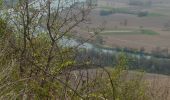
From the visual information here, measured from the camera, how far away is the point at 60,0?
19.2 ft

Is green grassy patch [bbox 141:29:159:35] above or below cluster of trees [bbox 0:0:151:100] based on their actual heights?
below

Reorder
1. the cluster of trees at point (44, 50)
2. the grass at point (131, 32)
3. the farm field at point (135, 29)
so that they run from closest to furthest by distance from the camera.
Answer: the cluster of trees at point (44, 50)
the farm field at point (135, 29)
the grass at point (131, 32)

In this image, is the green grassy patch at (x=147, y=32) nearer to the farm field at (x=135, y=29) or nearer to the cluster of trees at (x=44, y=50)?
the farm field at (x=135, y=29)

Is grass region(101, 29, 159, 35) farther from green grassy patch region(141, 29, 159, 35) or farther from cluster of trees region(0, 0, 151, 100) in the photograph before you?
cluster of trees region(0, 0, 151, 100)

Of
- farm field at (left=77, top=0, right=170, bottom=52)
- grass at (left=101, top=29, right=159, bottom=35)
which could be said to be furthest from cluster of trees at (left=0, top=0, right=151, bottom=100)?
grass at (left=101, top=29, right=159, bottom=35)

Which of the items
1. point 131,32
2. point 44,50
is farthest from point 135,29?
point 44,50

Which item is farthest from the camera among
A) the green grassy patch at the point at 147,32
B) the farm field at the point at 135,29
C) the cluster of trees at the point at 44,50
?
the green grassy patch at the point at 147,32

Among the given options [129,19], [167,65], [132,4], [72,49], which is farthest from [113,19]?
[72,49]

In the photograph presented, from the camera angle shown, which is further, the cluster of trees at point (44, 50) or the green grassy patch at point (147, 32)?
the green grassy patch at point (147, 32)

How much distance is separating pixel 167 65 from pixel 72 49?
65.9m

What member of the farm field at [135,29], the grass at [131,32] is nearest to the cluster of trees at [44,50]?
the farm field at [135,29]

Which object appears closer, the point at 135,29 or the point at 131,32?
the point at 131,32

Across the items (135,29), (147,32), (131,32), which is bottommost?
(147,32)

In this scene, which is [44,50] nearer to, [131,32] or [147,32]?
Result: [131,32]
